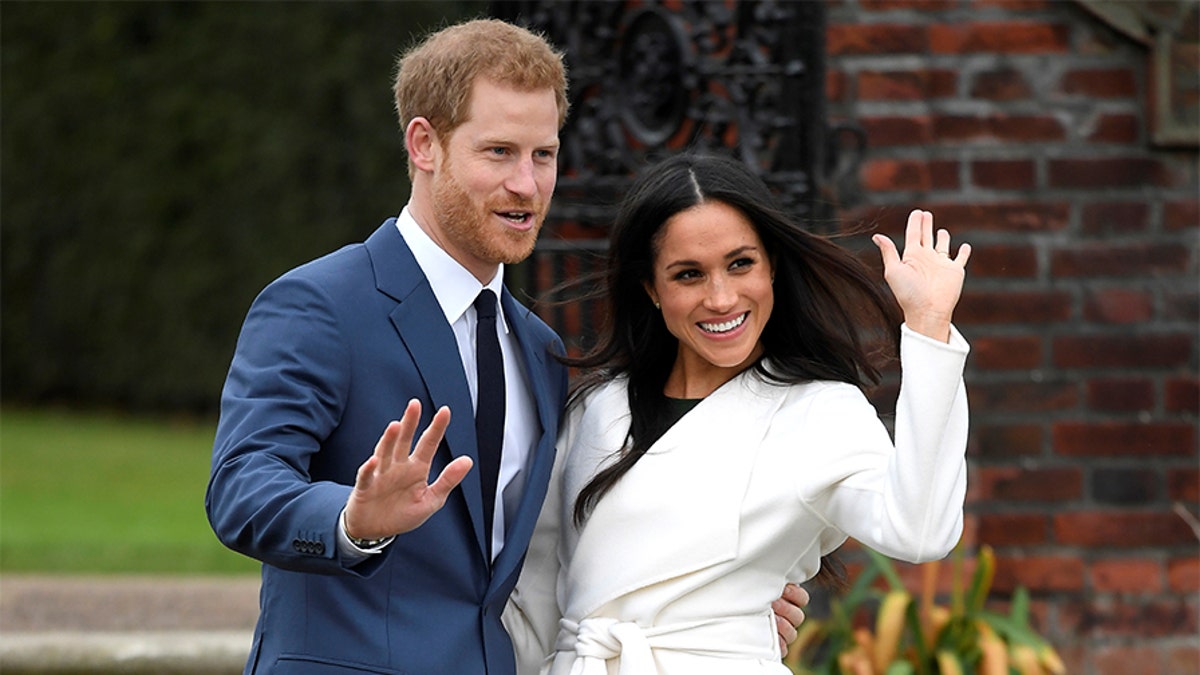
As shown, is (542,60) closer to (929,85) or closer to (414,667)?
(414,667)

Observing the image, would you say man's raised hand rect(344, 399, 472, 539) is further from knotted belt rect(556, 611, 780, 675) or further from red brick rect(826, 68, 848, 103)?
red brick rect(826, 68, 848, 103)

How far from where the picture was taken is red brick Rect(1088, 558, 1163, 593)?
14.8 feet

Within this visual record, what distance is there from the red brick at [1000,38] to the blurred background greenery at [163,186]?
6289 millimetres

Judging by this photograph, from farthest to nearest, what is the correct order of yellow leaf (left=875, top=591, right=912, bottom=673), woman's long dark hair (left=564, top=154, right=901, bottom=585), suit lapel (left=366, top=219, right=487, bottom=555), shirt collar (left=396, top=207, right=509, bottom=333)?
yellow leaf (left=875, top=591, right=912, bottom=673), woman's long dark hair (left=564, top=154, right=901, bottom=585), shirt collar (left=396, top=207, right=509, bottom=333), suit lapel (left=366, top=219, right=487, bottom=555)

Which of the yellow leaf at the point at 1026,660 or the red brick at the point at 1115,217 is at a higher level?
the red brick at the point at 1115,217

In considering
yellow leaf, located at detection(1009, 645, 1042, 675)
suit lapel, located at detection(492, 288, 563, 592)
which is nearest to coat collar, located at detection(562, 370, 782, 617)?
suit lapel, located at detection(492, 288, 563, 592)

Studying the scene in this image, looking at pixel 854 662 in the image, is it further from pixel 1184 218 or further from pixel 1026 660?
pixel 1184 218

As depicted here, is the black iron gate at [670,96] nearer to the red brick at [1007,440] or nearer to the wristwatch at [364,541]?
the red brick at [1007,440]

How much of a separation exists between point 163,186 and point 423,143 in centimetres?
907

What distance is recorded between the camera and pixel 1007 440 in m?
4.50

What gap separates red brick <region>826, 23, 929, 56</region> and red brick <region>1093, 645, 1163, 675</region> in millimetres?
1658

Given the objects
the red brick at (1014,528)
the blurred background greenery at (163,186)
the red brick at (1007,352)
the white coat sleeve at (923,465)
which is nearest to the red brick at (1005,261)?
the red brick at (1007,352)

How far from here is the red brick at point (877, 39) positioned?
4.49 metres

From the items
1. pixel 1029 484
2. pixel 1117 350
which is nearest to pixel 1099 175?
pixel 1117 350
